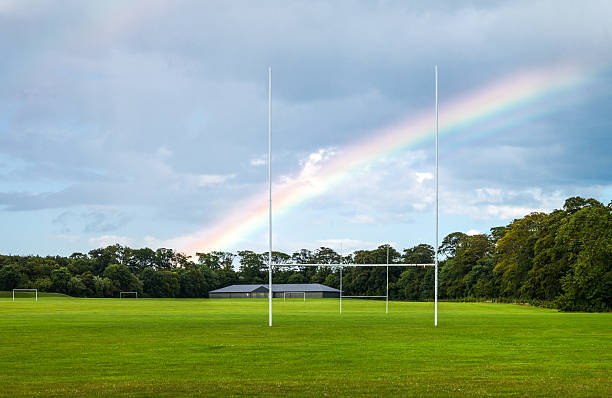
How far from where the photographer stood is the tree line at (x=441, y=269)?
48.6 metres

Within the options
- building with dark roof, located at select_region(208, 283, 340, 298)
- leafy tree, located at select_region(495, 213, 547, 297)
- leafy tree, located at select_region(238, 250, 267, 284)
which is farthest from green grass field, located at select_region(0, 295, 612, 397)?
leafy tree, located at select_region(238, 250, 267, 284)

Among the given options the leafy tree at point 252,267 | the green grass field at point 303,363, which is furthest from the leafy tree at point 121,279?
the green grass field at point 303,363

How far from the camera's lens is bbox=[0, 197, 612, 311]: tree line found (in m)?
48.6

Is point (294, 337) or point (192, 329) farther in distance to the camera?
point (192, 329)

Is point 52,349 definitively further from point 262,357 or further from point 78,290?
point 78,290

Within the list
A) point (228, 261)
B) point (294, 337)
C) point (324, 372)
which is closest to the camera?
point (324, 372)

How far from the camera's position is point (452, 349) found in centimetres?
1803

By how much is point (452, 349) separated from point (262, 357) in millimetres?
5407

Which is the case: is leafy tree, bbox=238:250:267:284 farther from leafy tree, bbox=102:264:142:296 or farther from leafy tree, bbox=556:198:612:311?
leafy tree, bbox=556:198:612:311

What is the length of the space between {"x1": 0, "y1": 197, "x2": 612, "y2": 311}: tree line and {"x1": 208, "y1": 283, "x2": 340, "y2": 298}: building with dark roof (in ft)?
6.67

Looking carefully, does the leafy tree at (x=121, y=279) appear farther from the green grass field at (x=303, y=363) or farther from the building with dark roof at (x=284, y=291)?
the green grass field at (x=303, y=363)

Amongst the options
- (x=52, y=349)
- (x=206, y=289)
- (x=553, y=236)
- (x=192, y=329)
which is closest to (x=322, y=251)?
(x=206, y=289)

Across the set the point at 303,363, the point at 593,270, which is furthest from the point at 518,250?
the point at 303,363

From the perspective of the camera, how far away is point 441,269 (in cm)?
9938
